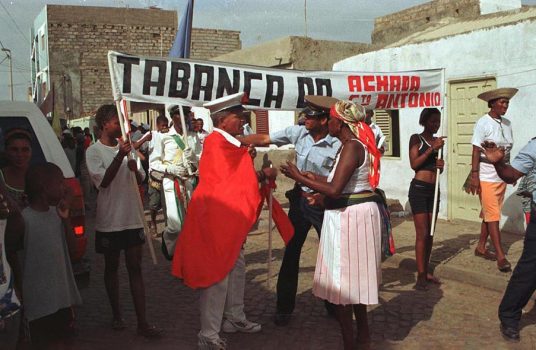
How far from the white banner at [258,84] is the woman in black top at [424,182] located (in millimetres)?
838

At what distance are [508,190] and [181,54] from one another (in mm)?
5056

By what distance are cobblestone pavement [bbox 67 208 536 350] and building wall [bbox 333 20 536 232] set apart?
3036mm

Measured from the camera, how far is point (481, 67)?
8625mm

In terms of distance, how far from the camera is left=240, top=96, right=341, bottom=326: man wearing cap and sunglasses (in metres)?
4.66

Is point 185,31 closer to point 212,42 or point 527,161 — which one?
point 527,161

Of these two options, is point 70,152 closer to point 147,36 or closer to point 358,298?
point 358,298

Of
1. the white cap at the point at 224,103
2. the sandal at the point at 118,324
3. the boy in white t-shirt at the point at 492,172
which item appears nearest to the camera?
the white cap at the point at 224,103

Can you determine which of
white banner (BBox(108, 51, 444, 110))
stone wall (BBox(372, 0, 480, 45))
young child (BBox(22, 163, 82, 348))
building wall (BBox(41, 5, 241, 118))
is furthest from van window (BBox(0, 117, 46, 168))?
building wall (BBox(41, 5, 241, 118))

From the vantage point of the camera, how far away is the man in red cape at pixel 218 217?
4.03 meters

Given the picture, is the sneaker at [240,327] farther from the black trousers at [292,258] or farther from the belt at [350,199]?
the belt at [350,199]

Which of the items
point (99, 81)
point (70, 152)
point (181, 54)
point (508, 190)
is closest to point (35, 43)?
point (99, 81)

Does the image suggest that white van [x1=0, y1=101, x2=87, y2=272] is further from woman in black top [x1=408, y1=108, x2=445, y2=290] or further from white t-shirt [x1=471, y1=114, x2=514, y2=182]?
white t-shirt [x1=471, y1=114, x2=514, y2=182]

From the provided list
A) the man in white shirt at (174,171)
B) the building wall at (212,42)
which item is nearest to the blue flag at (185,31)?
the man in white shirt at (174,171)

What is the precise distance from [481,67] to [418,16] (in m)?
5.38
